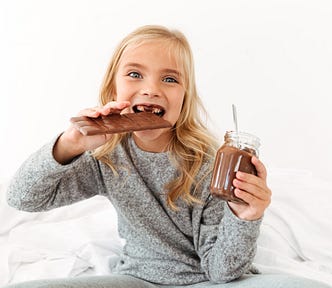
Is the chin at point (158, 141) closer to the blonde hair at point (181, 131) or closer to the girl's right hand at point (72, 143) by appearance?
the blonde hair at point (181, 131)

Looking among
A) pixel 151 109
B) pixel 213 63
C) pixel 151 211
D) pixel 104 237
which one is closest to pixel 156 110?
pixel 151 109

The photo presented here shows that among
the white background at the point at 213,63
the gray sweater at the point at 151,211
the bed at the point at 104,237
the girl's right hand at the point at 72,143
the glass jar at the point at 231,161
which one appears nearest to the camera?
the glass jar at the point at 231,161

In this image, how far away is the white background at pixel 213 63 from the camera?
70.1 inches

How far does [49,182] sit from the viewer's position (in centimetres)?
106

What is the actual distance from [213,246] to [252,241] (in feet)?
0.34

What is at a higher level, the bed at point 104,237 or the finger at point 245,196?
the finger at point 245,196

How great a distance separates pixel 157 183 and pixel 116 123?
0.89 feet

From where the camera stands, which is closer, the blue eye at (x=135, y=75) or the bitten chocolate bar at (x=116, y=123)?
the bitten chocolate bar at (x=116, y=123)

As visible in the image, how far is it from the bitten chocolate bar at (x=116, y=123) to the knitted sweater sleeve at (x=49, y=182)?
0.11 metres

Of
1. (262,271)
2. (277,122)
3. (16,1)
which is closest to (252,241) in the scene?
(262,271)

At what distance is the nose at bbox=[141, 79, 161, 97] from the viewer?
1.12m

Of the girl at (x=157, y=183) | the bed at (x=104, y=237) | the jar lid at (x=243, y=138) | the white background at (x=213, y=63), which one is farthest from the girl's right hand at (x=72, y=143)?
the white background at (x=213, y=63)

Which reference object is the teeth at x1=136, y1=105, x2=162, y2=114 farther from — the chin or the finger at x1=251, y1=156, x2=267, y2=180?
the finger at x1=251, y1=156, x2=267, y2=180

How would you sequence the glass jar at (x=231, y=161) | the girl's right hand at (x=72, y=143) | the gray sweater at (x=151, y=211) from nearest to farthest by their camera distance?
1. the glass jar at (x=231, y=161)
2. the girl's right hand at (x=72, y=143)
3. the gray sweater at (x=151, y=211)
